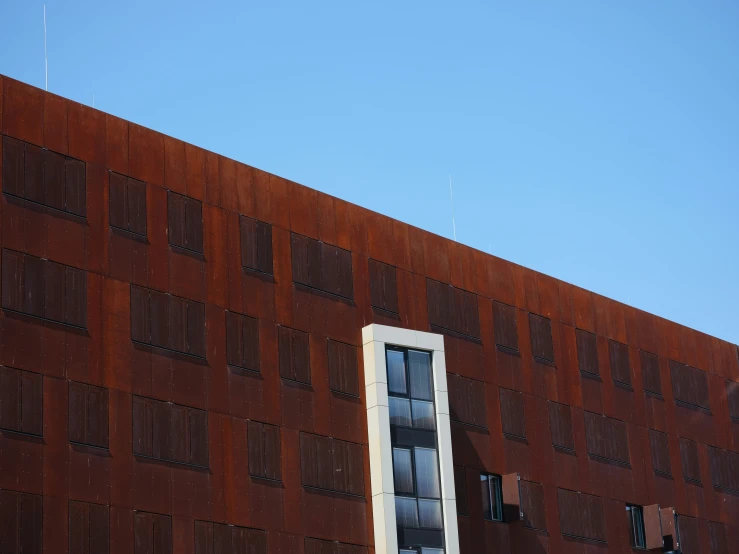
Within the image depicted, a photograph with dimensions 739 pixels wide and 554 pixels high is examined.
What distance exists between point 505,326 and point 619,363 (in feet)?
30.9

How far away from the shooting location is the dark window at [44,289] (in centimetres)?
4750

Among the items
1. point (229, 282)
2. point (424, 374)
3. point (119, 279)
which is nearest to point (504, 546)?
point (424, 374)

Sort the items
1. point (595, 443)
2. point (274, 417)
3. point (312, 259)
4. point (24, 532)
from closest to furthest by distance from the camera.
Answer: point (24, 532) < point (274, 417) < point (312, 259) < point (595, 443)

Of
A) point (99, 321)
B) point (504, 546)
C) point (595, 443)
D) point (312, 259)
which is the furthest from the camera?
point (595, 443)

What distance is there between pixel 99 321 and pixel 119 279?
2080 mm

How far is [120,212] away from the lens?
51.8m

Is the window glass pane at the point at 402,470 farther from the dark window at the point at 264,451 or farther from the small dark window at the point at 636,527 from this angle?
the small dark window at the point at 636,527

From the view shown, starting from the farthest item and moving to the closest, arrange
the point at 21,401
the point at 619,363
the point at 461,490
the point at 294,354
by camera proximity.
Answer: the point at 619,363 → the point at 461,490 → the point at 294,354 → the point at 21,401

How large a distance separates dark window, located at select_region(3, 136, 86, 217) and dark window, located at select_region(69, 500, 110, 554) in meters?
10.9

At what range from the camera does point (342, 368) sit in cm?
5797

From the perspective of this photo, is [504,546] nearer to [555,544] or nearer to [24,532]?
[555,544]

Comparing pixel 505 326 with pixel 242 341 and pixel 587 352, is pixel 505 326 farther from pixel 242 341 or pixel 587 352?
pixel 242 341

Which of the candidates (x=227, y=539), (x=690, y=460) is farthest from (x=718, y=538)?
(x=227, y=539)

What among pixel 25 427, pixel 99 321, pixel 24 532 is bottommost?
pixel 24 532
